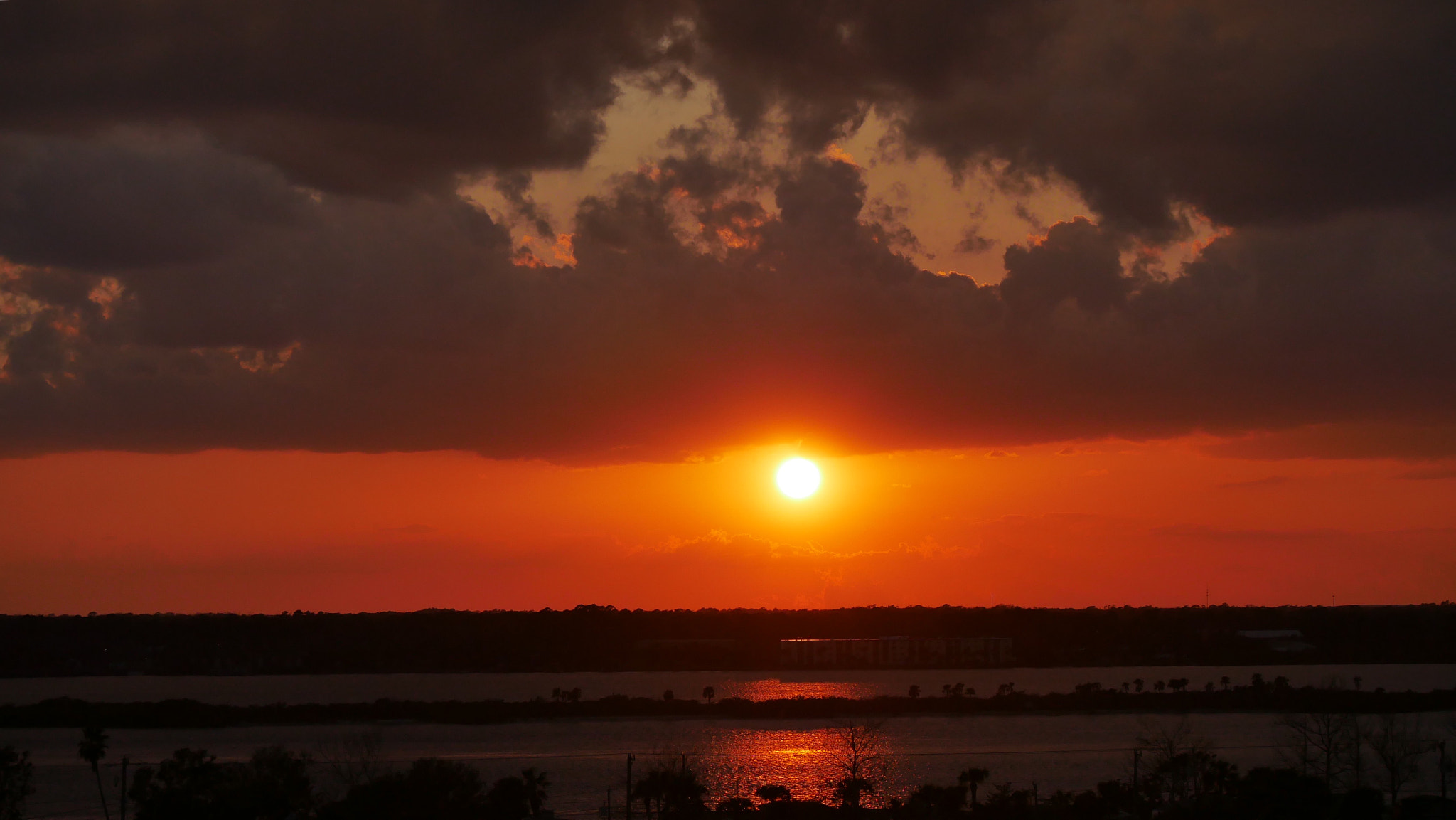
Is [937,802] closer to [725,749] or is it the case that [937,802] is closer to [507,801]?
[507,801]

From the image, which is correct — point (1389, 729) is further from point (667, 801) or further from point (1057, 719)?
point (1057, 719)

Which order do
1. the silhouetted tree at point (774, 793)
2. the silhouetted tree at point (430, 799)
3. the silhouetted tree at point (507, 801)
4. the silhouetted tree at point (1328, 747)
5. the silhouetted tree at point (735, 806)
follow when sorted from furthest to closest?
the silhouetted tree at point (774, 793), the silhouetted tree at point (1328, 747), the silhouetted tree at point (735, 806), the silhouetted tree at point (507, 801), the silhouetted tree at point (430, 799)

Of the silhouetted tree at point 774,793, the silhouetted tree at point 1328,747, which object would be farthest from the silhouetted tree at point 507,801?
the silhouetted tree at point 1328,747

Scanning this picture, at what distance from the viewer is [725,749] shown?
161 meters

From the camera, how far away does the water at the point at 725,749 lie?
364ft

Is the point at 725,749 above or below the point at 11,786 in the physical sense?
below

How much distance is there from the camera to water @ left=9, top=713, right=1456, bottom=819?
111 m

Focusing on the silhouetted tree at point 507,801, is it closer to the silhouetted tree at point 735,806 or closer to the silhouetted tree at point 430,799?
the silhouetted tree at point 430,799

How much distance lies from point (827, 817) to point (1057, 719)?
130758mm

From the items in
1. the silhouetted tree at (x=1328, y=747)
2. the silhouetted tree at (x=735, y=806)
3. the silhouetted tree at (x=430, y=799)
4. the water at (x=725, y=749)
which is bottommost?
the water at (x=725, y=749)

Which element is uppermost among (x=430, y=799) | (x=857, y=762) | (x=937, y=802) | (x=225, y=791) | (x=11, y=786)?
(x=11, y=786)

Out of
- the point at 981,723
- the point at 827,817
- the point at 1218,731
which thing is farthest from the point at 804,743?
the point at 827,817

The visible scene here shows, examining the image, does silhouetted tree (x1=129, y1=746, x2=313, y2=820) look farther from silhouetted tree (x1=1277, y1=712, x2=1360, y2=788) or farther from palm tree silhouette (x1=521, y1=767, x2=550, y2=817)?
silhouetted tree (x1=1277, y1=712, x2=1360, y2=788)

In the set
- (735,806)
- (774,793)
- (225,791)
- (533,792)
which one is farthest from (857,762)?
(225,791)
